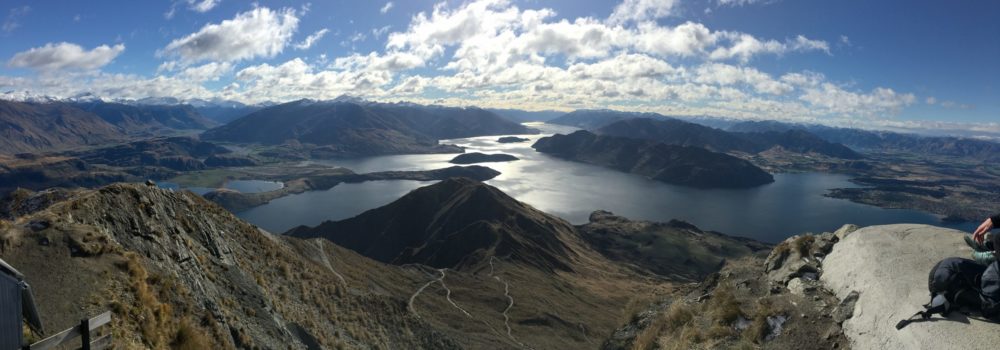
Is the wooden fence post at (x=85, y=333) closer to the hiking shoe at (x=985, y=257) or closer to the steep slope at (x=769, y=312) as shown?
the steep slope at (x=769, y=312)

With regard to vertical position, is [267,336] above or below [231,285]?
below

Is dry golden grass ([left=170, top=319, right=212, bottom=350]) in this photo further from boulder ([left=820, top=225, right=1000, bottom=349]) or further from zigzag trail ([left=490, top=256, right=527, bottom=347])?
zigzag trail ([left=490, top=256, right=527, bottom=347])

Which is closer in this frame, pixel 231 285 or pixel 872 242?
pixel 872 242

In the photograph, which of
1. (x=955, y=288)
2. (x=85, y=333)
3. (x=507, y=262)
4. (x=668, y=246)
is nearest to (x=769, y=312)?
(x=955, y=288)

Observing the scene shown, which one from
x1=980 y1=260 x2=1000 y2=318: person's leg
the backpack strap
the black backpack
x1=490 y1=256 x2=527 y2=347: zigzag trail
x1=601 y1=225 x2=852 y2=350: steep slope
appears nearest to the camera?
x1=980 y1=260 x2=1000 y2=318: person's leg

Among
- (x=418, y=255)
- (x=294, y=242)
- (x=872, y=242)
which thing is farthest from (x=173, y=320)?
(x=418, y=255)

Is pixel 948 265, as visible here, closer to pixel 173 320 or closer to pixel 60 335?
pixel 60 335

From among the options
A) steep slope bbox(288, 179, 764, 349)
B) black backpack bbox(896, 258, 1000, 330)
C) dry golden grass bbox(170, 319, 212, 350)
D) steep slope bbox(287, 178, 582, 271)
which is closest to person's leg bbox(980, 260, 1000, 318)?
black backpack bbox(896, 258, 1000, 330)

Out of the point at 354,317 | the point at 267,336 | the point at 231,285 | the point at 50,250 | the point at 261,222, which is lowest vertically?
the point at 261,222
